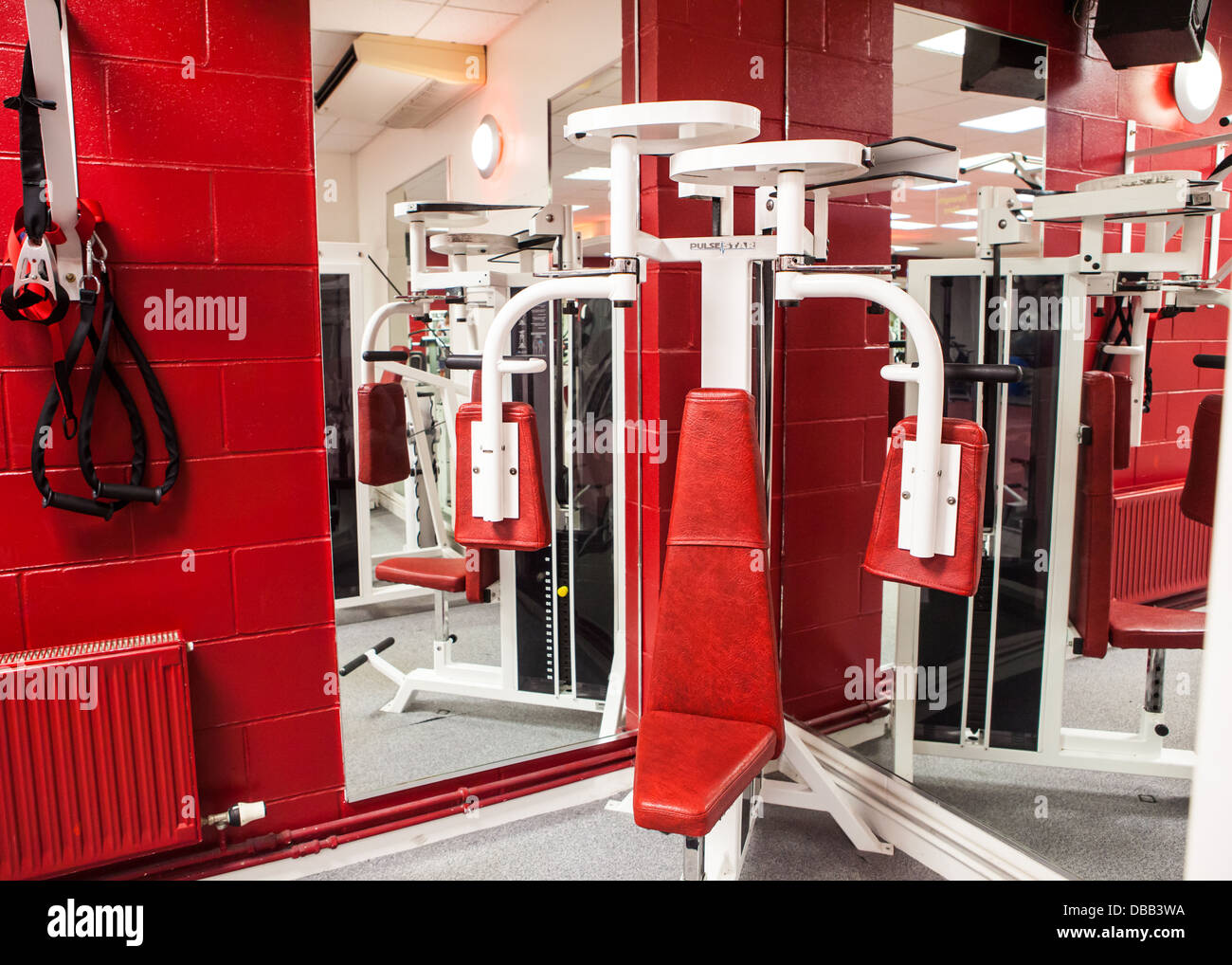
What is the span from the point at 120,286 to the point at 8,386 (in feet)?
1.06

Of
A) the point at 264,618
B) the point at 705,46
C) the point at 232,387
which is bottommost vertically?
the point at 264,618

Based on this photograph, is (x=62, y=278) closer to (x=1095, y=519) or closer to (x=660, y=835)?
(x=660, y=835)

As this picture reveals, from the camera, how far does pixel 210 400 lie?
2.16 meters

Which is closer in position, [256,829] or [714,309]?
[714,309]

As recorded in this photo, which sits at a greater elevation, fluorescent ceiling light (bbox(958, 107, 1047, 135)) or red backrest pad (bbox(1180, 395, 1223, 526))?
fluorescent ceiling light (bbox(958, 107, 1047, 135))

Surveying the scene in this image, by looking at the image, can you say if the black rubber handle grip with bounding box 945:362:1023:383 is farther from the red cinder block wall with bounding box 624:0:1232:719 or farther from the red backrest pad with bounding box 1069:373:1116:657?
the red cinder block wall with bounding box 624:0:1232:719

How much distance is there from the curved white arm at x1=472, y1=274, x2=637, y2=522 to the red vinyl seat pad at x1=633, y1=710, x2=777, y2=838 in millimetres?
638

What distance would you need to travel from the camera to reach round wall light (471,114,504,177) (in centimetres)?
259

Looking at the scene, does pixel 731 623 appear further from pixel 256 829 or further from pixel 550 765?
pixel 256 829

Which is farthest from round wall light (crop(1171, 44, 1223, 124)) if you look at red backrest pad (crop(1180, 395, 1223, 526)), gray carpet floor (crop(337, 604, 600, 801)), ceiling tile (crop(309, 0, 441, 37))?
gray carpet floor (crop(337, 604, 600, 801))

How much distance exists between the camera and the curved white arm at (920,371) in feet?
5.74

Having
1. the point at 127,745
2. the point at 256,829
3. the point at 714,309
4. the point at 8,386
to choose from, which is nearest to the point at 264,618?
the point at 127,745

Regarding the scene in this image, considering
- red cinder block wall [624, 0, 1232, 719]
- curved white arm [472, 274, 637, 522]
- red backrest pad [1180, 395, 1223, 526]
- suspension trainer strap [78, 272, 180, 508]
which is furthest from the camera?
red cinder block wall [624, 0, 1232, 719]

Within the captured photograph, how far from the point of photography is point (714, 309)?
6.89ft
